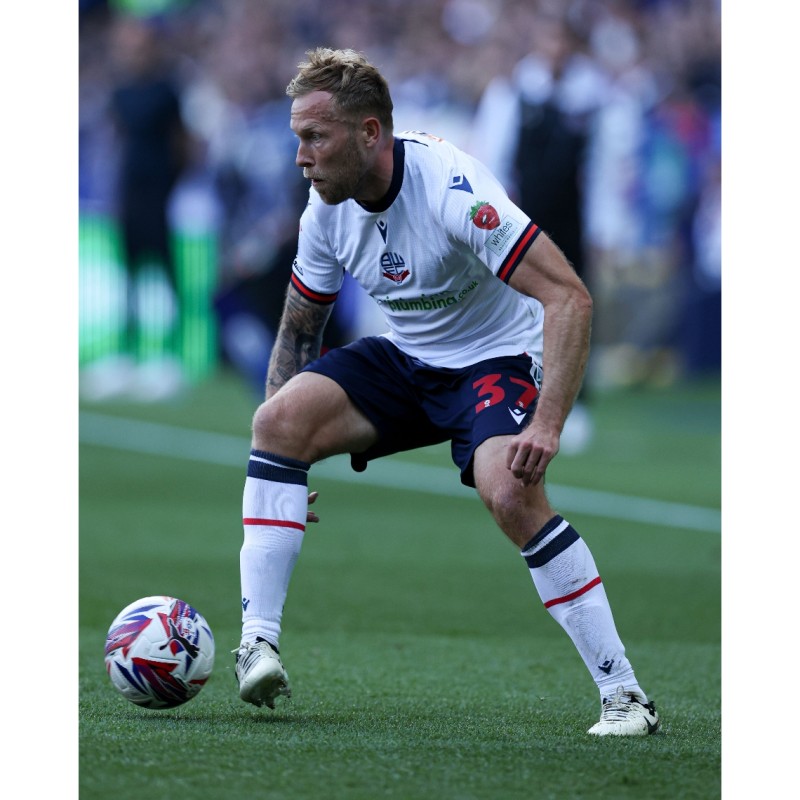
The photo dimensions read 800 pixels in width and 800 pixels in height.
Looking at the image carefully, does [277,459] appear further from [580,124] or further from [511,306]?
[580,124]

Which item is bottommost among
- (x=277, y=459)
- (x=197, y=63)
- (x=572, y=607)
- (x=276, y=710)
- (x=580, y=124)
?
(x=276, y=710)

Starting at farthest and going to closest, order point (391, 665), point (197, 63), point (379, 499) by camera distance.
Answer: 1. point (197, 63)
2. point (379, 499)
3. point (391, 665)

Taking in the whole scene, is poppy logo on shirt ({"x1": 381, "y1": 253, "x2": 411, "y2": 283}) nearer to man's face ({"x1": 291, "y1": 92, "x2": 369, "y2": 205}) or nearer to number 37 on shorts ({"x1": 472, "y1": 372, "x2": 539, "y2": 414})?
man's face ({"x1": 291, "y1": 92, "x2": 369, "y2": 205})

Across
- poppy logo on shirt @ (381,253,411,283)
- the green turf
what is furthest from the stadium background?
poppy logo on shirt @ (381,253,411,283)

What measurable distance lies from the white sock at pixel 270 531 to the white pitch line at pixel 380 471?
17.7 feet

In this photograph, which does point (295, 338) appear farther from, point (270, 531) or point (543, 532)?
point (543, 532)

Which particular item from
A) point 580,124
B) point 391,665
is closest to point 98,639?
point 391,665

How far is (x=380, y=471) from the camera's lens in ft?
41.4

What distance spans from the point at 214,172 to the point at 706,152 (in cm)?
617

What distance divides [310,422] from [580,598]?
102 cm

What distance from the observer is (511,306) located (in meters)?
4.95

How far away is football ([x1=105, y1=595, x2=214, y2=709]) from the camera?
4422 millimetres

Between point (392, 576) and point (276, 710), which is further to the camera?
point (392, 576)

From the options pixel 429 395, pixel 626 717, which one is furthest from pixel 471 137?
pixel 626 717
